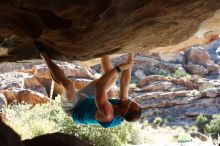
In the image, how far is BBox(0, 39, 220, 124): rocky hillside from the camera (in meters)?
22.7

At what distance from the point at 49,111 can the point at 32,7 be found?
12.1 meters

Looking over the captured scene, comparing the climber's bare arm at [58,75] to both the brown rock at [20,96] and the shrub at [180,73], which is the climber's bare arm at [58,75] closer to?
the brown rock at [20,96]

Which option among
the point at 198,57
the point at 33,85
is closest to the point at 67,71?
the point at 33,85

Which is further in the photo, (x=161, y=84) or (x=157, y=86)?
(x=161, y=84)

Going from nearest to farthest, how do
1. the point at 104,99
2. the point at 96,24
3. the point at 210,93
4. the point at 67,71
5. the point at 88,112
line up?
the point at 96,24 < the point at 104,99 < the point at 88,112 < the point at 67,71 < the point at 210,93

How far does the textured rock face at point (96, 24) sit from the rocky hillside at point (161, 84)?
1061 cm

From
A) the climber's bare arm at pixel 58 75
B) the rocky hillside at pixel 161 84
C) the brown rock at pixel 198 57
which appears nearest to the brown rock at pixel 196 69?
the rocky hillside at pixel 161 84

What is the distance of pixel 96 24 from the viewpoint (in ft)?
15.7

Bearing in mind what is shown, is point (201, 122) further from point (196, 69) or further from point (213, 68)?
point (213, 68)

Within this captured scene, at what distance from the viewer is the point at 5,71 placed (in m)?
25.6

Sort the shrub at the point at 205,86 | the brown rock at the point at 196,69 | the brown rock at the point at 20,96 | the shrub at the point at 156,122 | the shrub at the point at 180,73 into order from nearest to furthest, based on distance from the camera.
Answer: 1. the brown rock at the point at 20,96
2. the shrub at the point at 156,122
3. the shrub at the point at 205,86
4. the shrub at the point at 180,73
5. the brown rock at the point at 196,69

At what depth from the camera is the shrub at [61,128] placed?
1336 centimetres

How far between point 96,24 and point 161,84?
94.1 ft

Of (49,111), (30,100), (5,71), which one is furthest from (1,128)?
(5,71)
